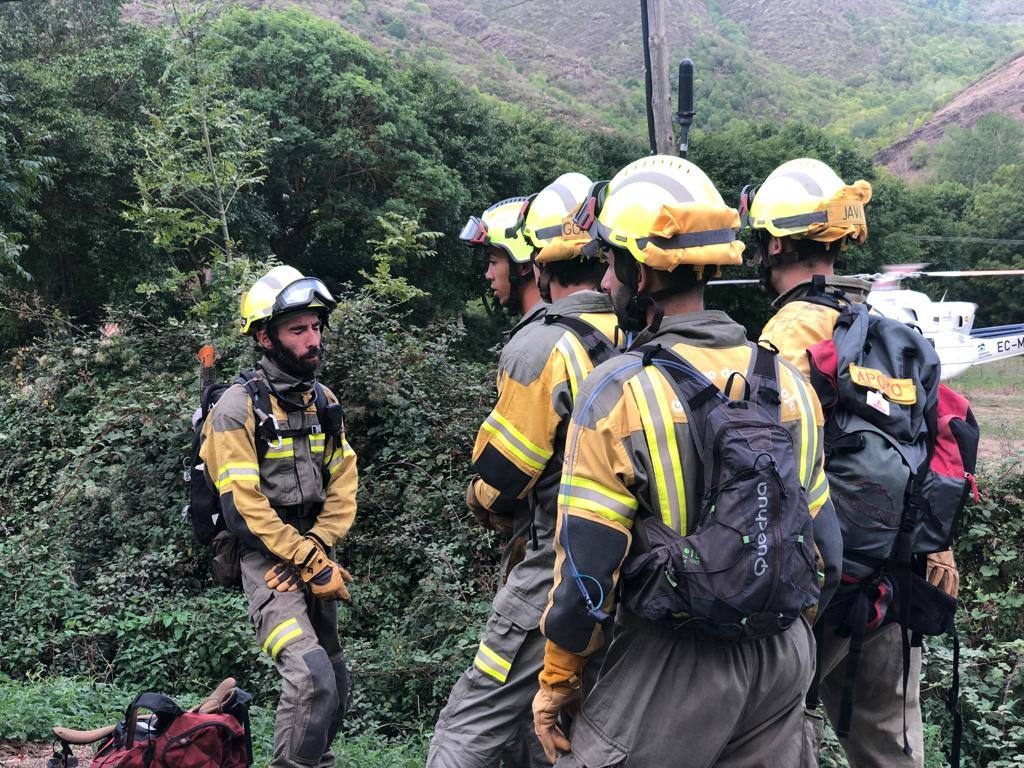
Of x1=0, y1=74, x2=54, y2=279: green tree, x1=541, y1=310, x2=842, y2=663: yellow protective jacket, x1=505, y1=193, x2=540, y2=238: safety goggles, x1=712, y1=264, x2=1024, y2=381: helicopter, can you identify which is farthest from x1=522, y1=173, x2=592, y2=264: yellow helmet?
x1=712, y1=264, x2=1024, y2=381: helicopter

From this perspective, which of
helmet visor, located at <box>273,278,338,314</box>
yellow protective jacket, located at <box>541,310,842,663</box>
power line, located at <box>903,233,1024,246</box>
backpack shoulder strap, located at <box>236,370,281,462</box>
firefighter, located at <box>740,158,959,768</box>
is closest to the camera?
yellow protective jacket, located at <box>541,310,842,663</box>

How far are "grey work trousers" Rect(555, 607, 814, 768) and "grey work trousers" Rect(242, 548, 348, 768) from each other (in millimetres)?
1841

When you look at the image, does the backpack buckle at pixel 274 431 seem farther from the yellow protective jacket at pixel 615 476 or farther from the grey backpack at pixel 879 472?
the grey backpack at pixel 879 472

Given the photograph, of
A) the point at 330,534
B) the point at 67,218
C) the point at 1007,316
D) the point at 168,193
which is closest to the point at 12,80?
the point at 67,218

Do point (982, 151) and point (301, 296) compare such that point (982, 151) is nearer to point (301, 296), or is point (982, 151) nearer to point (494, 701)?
point (301, 296)

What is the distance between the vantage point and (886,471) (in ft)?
9.99

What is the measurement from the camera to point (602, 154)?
38094 mm

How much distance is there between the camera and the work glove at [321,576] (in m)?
4.19

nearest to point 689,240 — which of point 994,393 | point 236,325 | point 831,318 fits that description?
point 831,318

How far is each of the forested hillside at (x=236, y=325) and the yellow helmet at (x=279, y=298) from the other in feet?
7.62

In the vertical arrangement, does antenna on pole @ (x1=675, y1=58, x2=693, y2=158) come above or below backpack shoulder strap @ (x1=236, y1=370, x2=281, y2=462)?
above

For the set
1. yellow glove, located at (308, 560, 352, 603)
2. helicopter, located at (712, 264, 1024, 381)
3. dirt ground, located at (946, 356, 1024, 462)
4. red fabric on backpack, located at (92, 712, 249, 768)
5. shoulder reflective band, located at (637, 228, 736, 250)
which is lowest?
dirt ground, located at (946, 356, 1024, 462)

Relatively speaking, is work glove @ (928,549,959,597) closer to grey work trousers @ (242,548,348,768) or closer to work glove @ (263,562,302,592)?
grey work trousers @ (242,548,348,768)

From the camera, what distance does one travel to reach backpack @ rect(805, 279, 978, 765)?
3.07m
